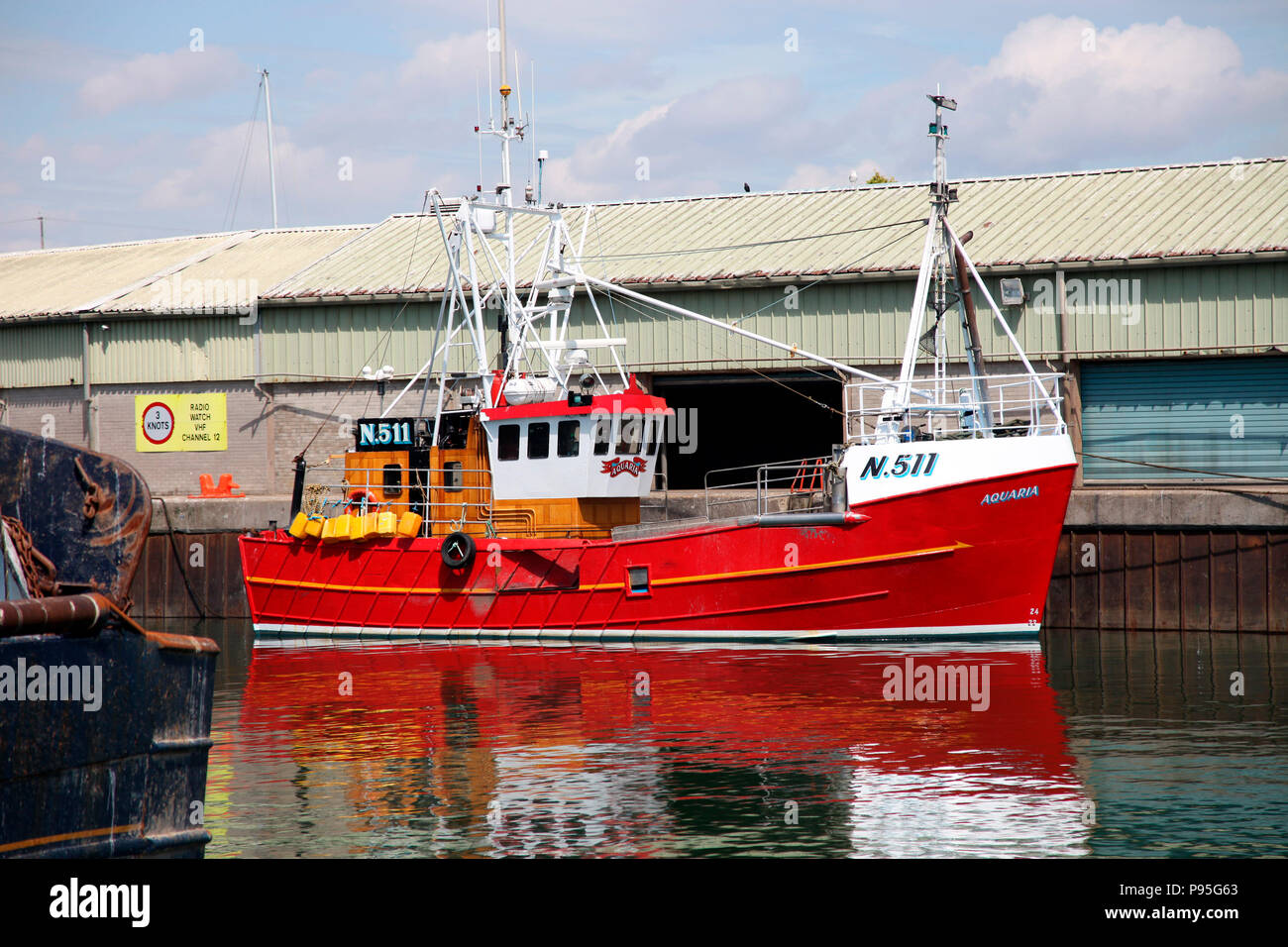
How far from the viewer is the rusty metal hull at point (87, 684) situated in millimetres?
6488

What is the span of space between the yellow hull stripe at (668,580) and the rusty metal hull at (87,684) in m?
12.8

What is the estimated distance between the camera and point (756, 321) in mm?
27266

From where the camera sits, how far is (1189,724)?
13781mm

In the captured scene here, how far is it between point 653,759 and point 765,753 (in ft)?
3.56

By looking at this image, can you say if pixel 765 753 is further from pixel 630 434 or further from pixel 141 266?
pixel 141 266

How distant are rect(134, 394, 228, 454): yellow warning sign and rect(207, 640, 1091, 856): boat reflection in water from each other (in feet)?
41.6

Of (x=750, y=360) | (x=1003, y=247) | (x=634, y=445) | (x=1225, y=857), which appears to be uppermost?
(x=1003, y=247)

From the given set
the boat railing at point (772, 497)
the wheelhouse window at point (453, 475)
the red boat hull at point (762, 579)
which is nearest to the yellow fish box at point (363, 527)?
the red boat hull at point (762, 579)

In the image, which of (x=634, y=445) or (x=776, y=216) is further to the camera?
(x=776, y=216)

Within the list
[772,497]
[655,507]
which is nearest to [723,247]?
[655,507]

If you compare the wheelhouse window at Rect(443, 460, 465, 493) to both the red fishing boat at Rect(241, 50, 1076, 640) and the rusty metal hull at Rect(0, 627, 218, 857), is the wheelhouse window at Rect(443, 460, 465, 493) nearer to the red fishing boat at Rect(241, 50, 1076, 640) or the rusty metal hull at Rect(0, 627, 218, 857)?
the red fishing boat at Rect(241, 50, 1076, 640)
